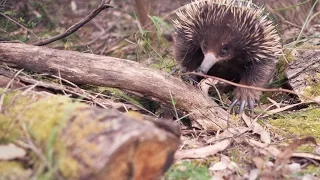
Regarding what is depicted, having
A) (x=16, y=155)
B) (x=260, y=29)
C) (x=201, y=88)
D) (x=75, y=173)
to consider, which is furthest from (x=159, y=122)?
(x=260, y=29)

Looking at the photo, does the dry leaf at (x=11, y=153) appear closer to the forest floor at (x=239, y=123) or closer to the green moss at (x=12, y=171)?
the green moss at (x=12, y=171)

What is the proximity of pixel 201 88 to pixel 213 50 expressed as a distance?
10.0 inches

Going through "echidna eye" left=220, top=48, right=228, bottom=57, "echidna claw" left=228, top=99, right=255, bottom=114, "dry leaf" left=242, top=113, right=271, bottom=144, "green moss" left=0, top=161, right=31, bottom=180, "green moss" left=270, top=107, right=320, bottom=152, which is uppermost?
"echidna eye" left=220, top=48, right=228, bottom=57

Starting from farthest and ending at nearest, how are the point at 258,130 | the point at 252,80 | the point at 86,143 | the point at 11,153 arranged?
the point at 252,80
the point at 258,130
the point at 11,153
the point at 86,143

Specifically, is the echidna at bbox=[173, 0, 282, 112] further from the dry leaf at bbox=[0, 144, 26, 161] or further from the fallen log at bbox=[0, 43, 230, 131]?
the dry leaf at bbox=[0, 144, 26, 161]

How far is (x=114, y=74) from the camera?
2555mm

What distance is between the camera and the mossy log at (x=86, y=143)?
137cm

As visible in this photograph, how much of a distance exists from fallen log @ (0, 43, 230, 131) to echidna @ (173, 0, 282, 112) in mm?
298

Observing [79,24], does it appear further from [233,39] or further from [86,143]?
[86,143]

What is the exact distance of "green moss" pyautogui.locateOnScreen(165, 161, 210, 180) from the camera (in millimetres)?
1844

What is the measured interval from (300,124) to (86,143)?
5.27 feet

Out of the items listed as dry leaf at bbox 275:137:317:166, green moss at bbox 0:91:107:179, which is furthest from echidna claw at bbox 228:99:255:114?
green moss at bbox 0:91:107:179

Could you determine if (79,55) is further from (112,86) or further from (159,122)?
(159,122)

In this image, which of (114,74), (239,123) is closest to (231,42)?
(239,123)
